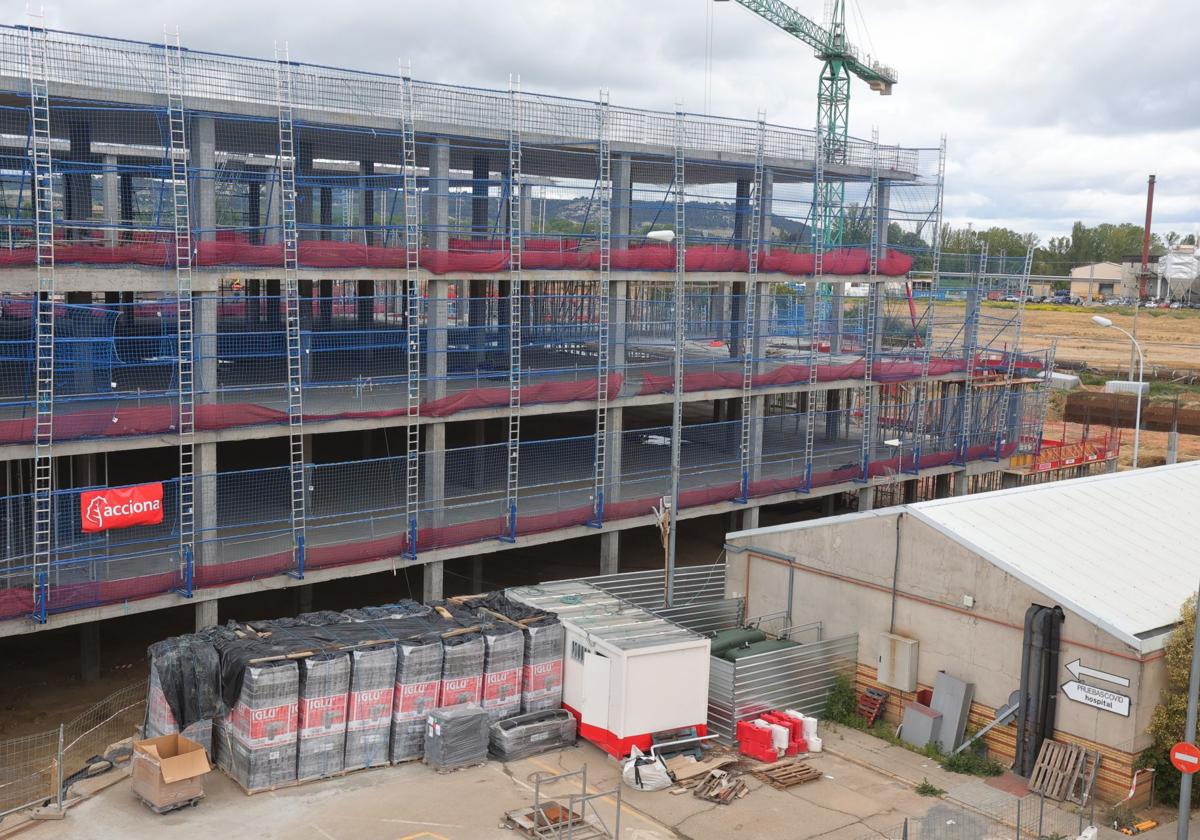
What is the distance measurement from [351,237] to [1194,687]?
3001 centimetres

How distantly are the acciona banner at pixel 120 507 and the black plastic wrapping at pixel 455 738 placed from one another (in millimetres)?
6919

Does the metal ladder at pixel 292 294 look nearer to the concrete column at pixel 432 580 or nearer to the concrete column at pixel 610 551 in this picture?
the concrete column at pixel 432 580

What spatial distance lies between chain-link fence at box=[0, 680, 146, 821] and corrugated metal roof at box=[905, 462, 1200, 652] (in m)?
15.0

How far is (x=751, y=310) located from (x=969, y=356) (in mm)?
11481

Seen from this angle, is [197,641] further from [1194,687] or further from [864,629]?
[1194,687]

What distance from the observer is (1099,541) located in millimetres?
22797

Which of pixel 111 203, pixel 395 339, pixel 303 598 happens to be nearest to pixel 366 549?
pixel 303 598

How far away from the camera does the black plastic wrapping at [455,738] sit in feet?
62.1

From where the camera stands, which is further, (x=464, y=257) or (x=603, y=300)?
(x=603, y=300)

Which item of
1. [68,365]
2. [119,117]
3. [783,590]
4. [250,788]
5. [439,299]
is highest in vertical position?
[119,117]

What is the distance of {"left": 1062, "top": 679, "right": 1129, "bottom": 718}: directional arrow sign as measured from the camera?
18484mm

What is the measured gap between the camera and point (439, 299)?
26.7m

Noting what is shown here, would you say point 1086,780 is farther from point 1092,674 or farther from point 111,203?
point 111,203

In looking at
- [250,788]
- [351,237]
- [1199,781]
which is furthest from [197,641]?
[351,237]
